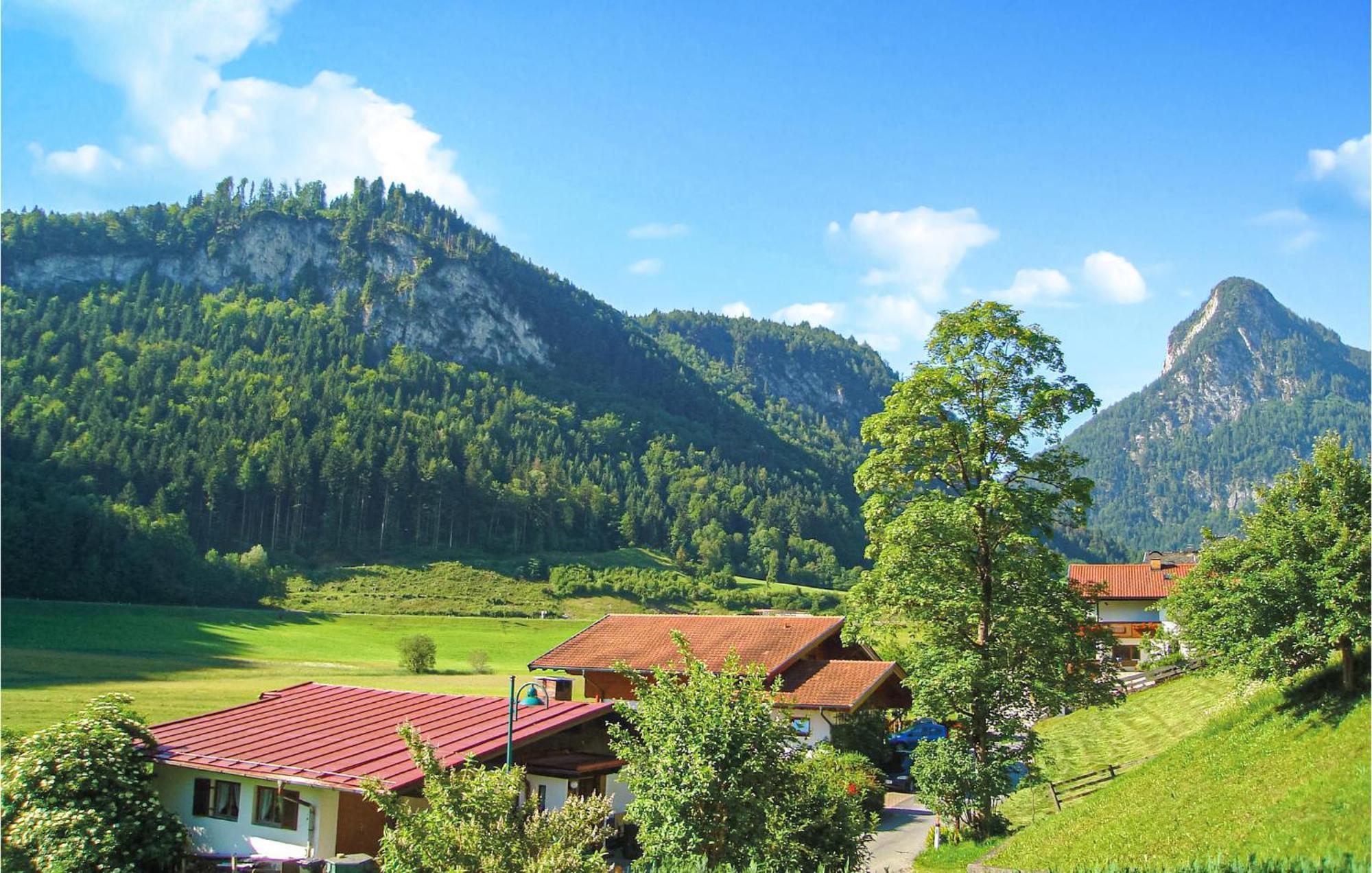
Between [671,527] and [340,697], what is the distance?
151 meters

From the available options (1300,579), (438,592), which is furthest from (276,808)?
(438,592)

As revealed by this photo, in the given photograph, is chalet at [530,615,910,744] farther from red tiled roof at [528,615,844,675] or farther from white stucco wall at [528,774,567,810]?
white stucco wall at [528,774,567,810]

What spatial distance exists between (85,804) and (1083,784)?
2568 centimetres

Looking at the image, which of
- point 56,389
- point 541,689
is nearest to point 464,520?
point 56,389

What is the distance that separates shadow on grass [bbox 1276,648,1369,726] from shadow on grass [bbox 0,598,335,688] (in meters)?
52.9

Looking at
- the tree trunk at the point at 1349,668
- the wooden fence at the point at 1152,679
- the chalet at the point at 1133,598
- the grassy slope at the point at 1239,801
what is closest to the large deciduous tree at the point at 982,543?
the grassy slope at the point at 1239,801

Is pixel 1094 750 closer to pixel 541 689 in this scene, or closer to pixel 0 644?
pixel 541 689

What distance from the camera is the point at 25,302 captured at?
Result: 189125mm

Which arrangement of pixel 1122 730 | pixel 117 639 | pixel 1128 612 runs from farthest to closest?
pixel 117 639
pixel 1128 612
pixel 1122 730

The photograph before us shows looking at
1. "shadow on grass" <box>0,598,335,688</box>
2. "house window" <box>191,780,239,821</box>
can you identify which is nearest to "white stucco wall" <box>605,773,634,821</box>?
"house window" <box>191,780,239,821</box>

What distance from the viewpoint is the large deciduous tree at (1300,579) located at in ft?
55.5

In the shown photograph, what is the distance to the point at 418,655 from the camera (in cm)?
6600

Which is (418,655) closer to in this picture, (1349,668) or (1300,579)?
(1300,579)

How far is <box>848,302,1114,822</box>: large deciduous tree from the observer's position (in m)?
21.4
